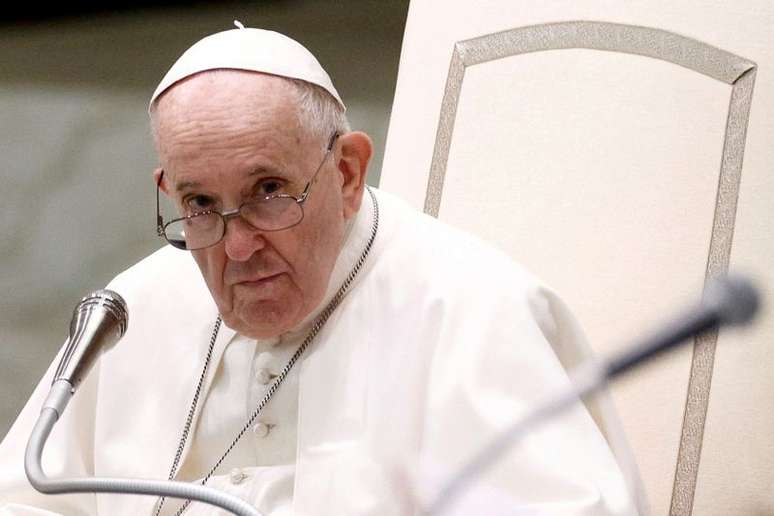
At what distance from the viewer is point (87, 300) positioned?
1.86 m

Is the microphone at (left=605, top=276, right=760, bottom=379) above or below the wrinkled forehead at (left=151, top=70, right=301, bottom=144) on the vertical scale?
below

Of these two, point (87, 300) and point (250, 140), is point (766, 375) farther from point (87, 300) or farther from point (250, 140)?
point (87, 300)

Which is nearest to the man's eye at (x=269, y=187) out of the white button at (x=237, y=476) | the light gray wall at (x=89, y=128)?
the white button at (x=237, y=476)

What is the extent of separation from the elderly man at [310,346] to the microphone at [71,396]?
409mm

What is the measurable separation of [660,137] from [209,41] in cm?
98

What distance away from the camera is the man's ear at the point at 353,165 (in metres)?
2.33

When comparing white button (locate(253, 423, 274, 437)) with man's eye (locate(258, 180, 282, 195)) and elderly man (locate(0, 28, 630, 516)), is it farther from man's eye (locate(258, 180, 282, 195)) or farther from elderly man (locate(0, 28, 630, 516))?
man's eye (locate(258, 180, 282, 195))

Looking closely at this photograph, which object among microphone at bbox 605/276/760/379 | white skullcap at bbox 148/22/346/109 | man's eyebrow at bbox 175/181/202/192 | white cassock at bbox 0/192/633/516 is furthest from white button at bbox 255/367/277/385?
microphone at bbox 605/276/760/379

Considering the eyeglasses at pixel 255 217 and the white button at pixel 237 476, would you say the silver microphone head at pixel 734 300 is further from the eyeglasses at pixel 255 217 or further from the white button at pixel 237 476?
the white button at pixel 237 476

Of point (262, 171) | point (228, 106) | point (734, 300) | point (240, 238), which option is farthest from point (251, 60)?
point (734, 300)

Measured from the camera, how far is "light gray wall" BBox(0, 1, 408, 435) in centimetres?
500

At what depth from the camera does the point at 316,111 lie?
227 cm

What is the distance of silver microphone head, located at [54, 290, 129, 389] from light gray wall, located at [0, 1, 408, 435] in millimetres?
2890

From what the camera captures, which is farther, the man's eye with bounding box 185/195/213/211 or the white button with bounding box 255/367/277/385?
the white button with bounding box 255/367/277/385
